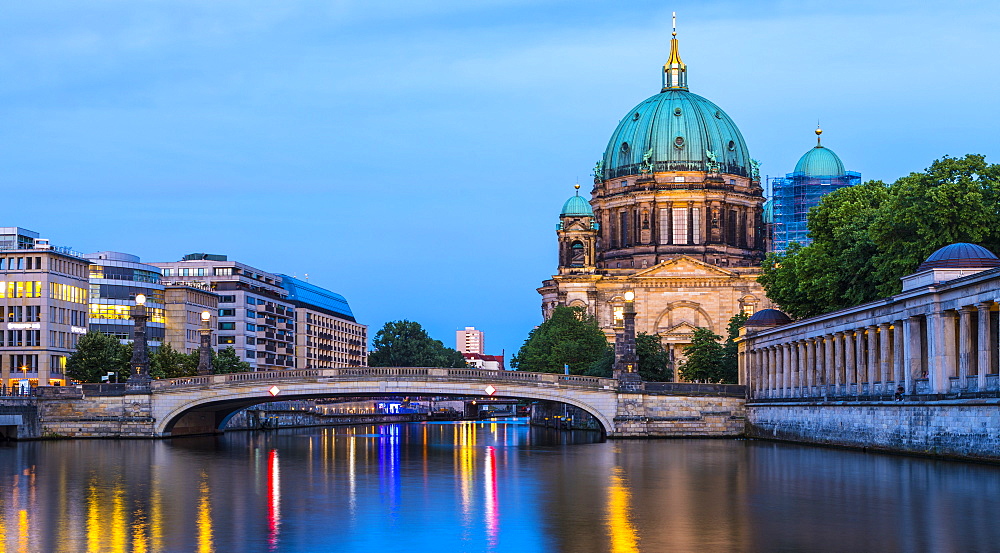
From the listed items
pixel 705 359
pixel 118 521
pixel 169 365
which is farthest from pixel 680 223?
pixel 118 521

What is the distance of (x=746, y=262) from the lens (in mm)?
172375

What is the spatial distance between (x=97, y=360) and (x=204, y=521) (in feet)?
287

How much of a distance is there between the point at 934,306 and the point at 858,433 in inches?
410

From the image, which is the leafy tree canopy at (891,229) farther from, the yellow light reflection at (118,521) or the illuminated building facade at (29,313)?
the illuminated building facade at (29,313)

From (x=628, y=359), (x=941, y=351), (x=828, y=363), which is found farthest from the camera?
(x=628, y=359)

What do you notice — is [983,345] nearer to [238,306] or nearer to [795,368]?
[795,368]

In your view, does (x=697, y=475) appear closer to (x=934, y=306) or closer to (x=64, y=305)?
(x=934, y=306)

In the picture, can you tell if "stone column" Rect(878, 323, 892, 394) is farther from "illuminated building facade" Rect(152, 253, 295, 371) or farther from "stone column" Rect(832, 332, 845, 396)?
"illuminated building facade" Rect(152, 253, 295, 371)

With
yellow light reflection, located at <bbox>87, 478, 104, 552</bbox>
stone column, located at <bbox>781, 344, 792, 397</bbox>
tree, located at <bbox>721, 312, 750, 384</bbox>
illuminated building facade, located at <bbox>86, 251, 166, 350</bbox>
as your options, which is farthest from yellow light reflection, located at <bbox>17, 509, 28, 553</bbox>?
illuminated building facade, located at <bbox>86, 251, 166, 350</bbox>

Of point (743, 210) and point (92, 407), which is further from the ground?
point (743, 210)

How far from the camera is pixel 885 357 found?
228 feet

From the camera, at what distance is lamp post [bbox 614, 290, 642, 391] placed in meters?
93.7

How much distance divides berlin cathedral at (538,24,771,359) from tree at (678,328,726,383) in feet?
114

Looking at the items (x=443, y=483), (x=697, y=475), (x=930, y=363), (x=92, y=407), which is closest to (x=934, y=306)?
(x=930, y=363)
